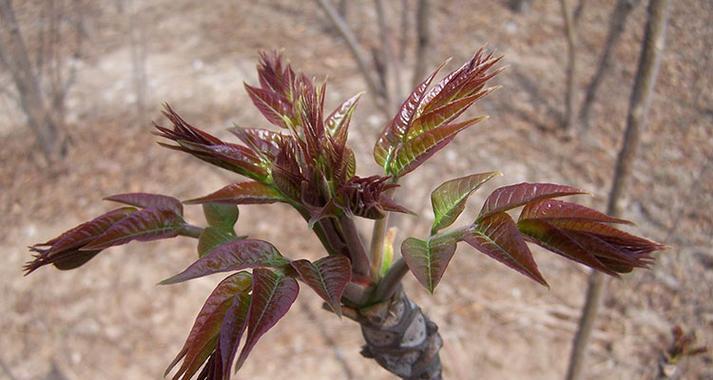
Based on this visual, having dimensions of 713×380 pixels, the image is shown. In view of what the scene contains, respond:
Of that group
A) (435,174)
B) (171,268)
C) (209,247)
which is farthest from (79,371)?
(209,247)

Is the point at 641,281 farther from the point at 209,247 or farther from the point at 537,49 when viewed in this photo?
the point at 209,247

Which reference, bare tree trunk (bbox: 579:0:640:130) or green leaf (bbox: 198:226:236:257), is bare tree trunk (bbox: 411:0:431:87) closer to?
bare tree trunk (bbox: 579:0:640:130)

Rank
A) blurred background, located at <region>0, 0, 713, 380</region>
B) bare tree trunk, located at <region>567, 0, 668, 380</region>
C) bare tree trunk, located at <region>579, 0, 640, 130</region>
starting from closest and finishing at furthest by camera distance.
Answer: bare tree trunk, located at <region>567, 0, 668, 380</region> < blurred background, located at <region>0, 0, 713, 380</region> < bare tree trunk, located at <region>579, 0, 640, 130</region>

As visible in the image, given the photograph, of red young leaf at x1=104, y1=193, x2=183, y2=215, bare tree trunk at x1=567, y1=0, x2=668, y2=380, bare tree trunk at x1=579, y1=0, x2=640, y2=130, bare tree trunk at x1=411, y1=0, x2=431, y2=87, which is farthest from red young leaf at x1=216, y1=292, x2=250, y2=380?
bare tree trunk at x1=579, y1=0, x2=640, y2=130

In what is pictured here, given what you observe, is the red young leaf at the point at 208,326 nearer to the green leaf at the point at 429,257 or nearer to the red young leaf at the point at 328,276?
the red young leaf at the point at 328,276

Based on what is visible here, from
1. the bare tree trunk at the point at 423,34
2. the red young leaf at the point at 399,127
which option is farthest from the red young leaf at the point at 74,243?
the bare tree trunk at the point at 423,34

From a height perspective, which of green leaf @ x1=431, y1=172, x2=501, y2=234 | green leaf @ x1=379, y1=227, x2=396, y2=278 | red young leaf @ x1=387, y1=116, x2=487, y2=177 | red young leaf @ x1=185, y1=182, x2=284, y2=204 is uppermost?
red young leaf @ x1=387, y1=116, x2=487, y2=177

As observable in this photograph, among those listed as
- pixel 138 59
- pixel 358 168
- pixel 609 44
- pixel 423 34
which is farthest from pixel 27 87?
pixel 609 44
